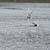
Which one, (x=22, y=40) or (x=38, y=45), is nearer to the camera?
(x=38, y=45)

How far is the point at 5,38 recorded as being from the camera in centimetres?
233

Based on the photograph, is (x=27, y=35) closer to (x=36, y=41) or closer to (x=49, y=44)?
(x=36, y=41)

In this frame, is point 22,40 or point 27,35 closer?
point 22,40

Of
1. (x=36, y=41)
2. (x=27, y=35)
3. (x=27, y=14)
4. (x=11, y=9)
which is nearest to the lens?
(x=36, y=41)

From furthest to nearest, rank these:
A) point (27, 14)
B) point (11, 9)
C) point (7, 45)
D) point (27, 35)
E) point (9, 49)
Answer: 1. point (11, 9)
2. point (27, 14)
3. point (27, 35)
4. point (7, 45)
5. point (9, 49)

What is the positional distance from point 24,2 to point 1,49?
4926mm

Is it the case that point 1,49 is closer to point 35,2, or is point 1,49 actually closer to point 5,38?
point 5,38

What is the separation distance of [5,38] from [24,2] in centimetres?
447

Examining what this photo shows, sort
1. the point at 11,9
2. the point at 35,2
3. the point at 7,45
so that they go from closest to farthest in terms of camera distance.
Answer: the point at 7,45, the point at 11,9, the point at 35,2

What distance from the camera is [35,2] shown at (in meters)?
6.57

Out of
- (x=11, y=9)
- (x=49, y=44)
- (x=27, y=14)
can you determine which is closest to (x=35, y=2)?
(x=11, y=9)

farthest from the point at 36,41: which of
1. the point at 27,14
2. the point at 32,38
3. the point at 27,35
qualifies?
the point at 27,14

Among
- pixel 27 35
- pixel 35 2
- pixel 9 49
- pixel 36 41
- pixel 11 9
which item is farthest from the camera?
pixel 35 2

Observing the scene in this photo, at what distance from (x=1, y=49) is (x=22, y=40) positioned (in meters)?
0.42
